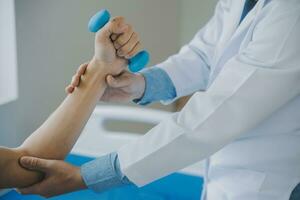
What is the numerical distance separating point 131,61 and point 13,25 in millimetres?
436

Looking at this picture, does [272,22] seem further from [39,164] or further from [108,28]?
[39,164]

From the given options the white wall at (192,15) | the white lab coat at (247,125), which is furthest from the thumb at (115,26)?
the white wall at (192,15)

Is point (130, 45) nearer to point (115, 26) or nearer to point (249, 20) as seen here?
point (115, 26)

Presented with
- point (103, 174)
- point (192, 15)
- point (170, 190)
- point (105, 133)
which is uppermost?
point (192, 15)

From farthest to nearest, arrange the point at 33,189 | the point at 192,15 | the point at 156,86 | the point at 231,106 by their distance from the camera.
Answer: the point at 192,15
the point at 156,86
the point at 33,189
the point at 231,106

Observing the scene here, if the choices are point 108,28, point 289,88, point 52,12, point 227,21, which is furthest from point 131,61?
point 52,12

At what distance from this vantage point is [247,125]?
0.74 metres

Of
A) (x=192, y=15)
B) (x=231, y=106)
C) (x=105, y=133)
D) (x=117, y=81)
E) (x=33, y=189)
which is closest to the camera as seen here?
(x=231, y=106)

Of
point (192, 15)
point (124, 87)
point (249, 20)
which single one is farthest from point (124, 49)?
point (192, 15)

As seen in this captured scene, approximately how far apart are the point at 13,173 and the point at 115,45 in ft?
1.13

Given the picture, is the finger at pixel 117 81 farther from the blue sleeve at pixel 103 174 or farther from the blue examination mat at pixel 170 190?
the blue examination mat at pixel 170 190

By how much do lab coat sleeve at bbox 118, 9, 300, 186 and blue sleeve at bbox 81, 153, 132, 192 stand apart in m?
0.02

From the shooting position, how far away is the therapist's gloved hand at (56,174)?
809 mm

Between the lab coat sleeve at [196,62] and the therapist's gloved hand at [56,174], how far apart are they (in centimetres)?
44
